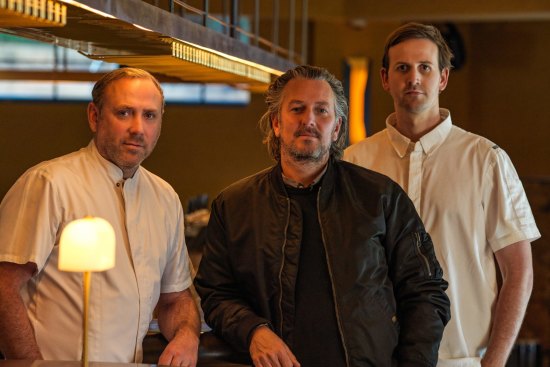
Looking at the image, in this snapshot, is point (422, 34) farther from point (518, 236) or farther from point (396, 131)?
point (518, 236)

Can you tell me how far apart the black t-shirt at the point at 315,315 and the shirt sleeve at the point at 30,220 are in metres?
0.75

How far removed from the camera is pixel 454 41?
1416 centimetres

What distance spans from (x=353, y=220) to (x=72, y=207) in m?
0.86

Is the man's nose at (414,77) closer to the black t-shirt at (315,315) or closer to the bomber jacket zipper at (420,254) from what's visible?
the bomber jacket zipper at (420,254)

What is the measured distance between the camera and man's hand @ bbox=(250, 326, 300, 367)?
9.86ft

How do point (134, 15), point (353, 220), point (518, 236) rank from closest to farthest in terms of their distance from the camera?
1. point (134, 15)
2. point (353, 220)
3. point (518, 236)

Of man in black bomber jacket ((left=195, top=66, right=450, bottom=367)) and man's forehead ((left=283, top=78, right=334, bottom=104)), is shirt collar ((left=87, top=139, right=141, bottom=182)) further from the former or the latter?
man's forehead ((left=283, top=78, right=334, bottom=104))

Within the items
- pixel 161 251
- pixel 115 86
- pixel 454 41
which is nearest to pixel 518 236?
pixel 161 251

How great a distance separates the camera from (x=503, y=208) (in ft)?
11.7

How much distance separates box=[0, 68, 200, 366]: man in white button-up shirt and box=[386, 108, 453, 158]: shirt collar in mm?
887

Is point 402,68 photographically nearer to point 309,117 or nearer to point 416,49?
point 416,49

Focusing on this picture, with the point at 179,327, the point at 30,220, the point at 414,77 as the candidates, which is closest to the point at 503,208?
the point at 414,77

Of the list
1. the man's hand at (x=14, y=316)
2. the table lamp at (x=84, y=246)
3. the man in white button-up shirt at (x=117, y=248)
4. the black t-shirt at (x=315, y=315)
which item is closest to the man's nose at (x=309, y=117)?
the black t-shirt at (x=315, y=315)

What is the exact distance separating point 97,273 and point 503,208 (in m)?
1.42
